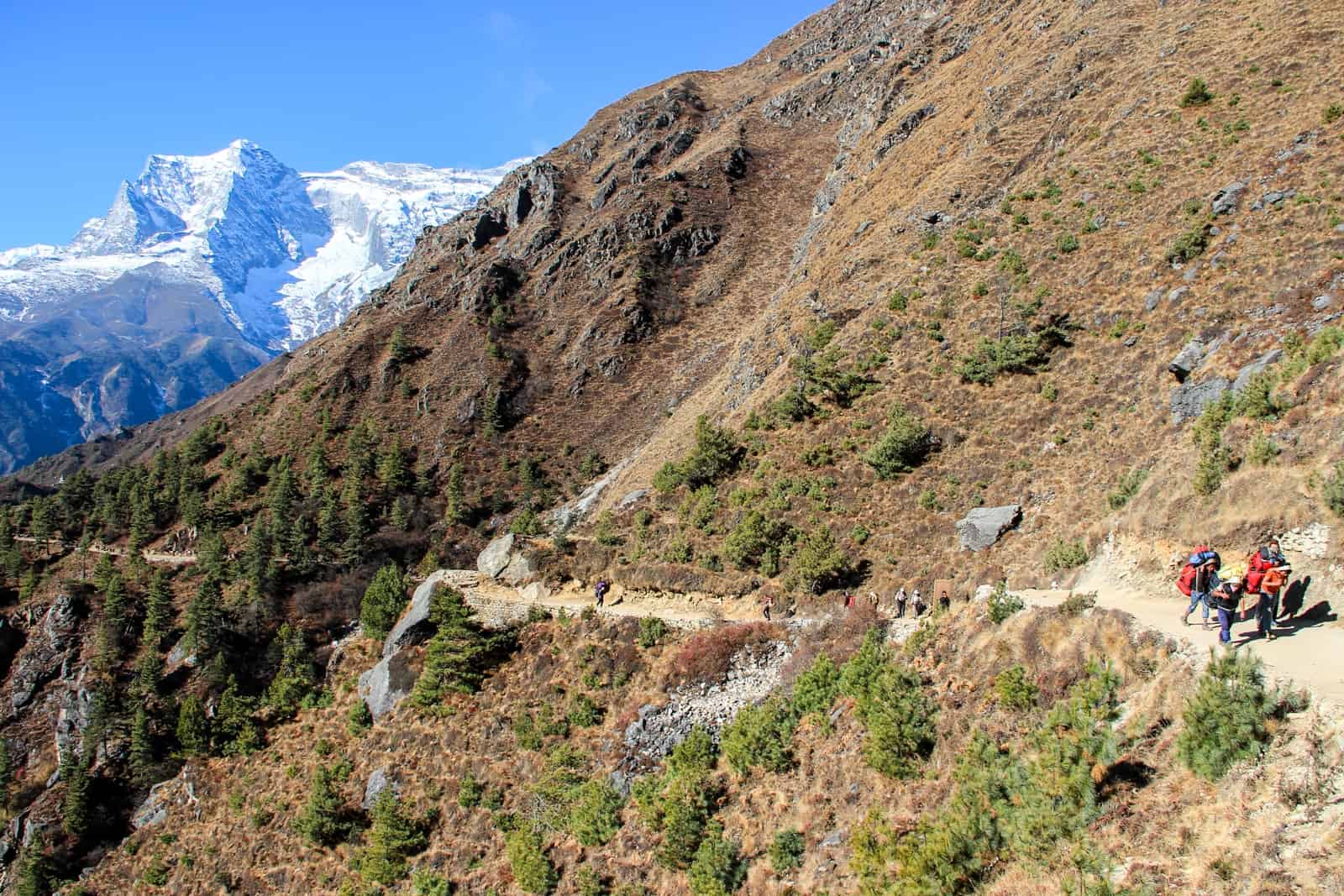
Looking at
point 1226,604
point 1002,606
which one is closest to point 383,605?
point 1002,606

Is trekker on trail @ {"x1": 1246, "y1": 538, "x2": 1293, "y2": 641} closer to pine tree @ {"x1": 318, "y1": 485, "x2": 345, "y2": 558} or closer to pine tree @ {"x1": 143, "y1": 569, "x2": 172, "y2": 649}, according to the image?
pine tree @ {"x1": 318, "y1": 485, "x2": 345, "y2": 558}

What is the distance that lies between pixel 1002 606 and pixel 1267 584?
6610 millimetres

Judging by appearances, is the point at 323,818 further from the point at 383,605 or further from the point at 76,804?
the point at 76,804

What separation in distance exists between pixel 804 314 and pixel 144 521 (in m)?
61.7

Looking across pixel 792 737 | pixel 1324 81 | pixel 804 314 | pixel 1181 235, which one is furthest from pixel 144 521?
pixel 1324 81

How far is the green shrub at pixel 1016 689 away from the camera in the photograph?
1559 centimetres

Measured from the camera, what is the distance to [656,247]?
77062mm

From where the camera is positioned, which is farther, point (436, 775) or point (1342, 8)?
point (1342, 8)

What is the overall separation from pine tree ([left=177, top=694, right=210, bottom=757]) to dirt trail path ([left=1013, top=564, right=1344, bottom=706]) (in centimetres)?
4578

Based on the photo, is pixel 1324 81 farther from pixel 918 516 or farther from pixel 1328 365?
pixel 918 516

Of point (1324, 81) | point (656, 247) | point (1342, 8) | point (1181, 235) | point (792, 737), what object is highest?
point (656, 247)

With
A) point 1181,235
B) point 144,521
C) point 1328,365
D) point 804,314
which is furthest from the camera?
point 144,521

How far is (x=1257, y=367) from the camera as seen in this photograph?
2309cm

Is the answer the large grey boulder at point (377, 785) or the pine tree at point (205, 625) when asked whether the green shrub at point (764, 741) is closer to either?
the large grey boulder at point (377, 785)
